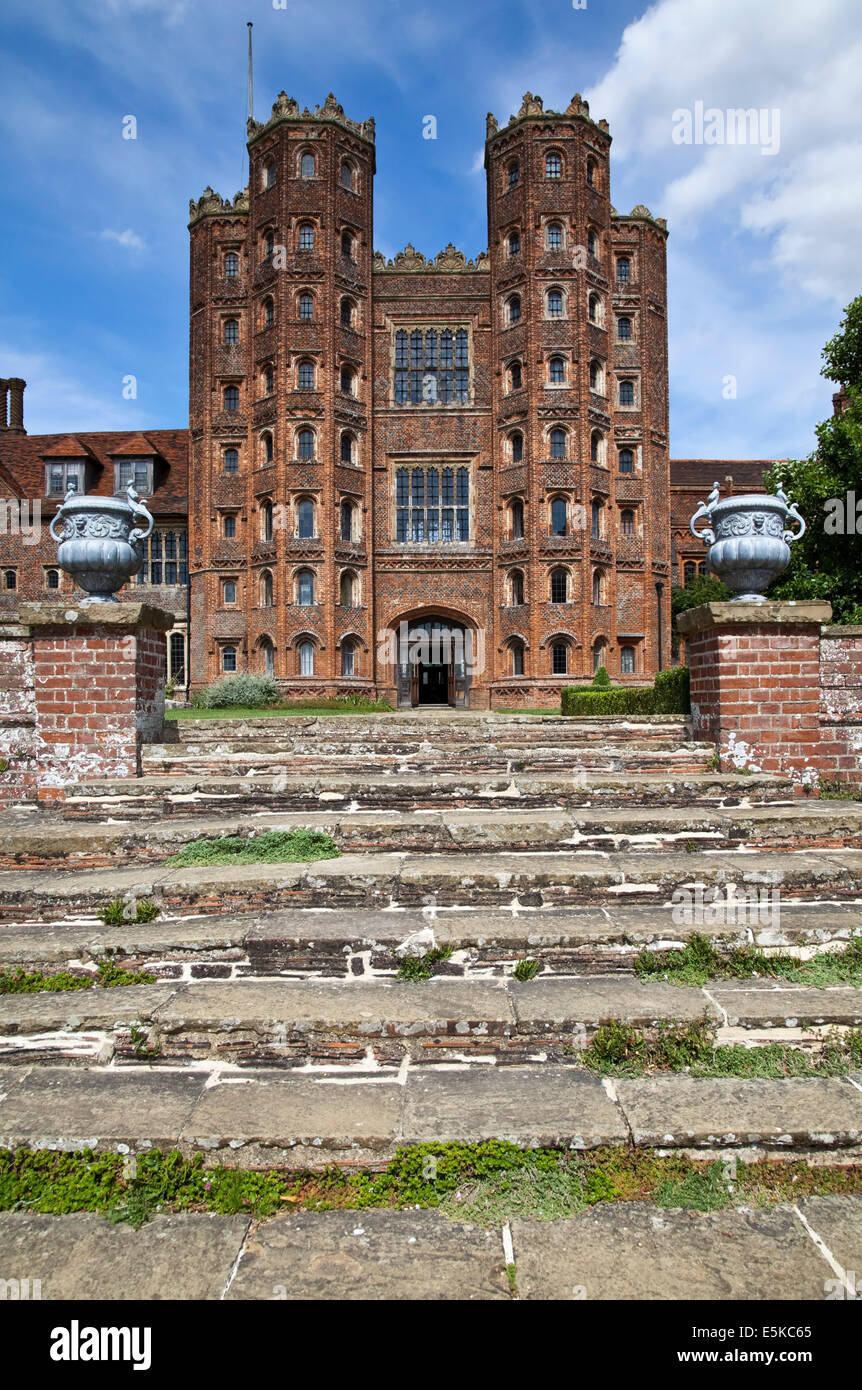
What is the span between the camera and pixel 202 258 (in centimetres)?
3156

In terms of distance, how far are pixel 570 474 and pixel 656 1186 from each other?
29.0 m

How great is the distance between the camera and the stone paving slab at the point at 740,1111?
294 cm

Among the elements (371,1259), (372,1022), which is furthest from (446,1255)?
(372,1022)

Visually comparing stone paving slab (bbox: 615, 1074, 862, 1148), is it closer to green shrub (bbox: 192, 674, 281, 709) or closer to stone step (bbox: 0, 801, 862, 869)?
stone step (bbox: 0, 801, 862, 869)

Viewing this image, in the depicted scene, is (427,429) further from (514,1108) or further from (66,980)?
(514,1108)

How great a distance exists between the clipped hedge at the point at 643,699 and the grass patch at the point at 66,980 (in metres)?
7.27

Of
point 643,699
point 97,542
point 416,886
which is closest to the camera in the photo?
point 416,886

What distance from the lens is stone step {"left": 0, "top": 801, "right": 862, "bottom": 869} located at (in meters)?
5.73

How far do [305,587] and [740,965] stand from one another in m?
26.8

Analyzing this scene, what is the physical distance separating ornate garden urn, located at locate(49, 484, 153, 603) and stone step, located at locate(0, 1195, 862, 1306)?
20.1 ft

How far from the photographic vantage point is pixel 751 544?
770cm

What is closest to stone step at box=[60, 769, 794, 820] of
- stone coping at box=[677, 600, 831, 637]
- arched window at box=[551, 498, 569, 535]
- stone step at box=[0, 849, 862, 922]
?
stone coping at box=[677, 600, 831, 637]
